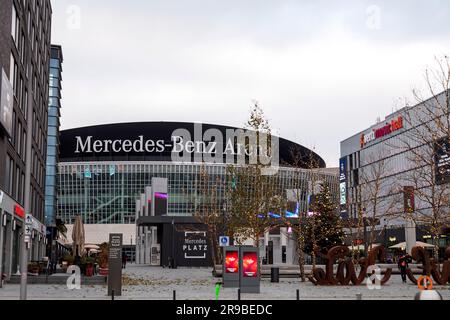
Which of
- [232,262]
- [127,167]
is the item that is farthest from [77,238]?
[127,167]

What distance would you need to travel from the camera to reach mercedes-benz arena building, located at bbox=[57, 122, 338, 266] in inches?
5458

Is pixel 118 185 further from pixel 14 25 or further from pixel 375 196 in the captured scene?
pixel 14 25

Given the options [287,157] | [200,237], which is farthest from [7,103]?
[287,157]

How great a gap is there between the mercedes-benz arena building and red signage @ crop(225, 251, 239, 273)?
105020 millimetres

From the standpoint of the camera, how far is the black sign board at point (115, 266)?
27.6 meters

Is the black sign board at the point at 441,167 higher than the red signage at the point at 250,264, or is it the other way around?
the black sign board at the point at 441,167

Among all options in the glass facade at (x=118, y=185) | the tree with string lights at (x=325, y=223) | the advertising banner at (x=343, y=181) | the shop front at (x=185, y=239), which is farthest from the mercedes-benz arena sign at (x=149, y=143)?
the tree with string lights at (x=325, y=223)

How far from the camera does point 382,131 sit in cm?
11844

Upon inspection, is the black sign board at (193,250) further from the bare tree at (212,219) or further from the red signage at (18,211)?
the red signage at (18,211)

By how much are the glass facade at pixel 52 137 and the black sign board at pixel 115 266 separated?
73009mm

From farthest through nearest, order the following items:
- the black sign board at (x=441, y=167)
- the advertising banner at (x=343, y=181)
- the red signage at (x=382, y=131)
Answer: the advertising banner at (x=343, y=181) → the red signage at (x=382, y=131) → the black sign board at (x=441, y=167)

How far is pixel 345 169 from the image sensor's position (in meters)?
134

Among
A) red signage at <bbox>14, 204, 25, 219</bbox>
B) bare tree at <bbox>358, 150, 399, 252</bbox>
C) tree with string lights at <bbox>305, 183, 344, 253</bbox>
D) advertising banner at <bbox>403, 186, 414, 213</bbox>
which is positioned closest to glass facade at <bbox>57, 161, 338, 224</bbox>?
bare tree at <bbox>358, 150, 399, 252</bbox>
